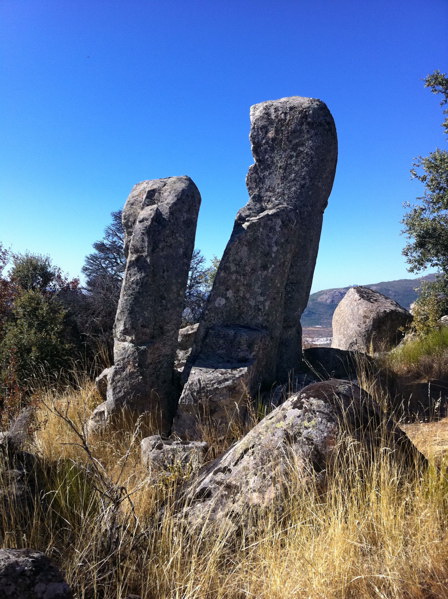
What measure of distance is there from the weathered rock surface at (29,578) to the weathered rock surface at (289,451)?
1.11 m

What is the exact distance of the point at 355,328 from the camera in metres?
13.2

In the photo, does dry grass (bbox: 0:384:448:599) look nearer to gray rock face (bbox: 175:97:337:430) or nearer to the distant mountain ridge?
gray rock face (bbox: 175:97:337:430)

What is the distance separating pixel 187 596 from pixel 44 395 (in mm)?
6084

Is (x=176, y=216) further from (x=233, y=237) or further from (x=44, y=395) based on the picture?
(x=44, y=395)

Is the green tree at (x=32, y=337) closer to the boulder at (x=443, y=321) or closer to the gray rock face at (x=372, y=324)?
the gray rock face at (x=372, y=324)

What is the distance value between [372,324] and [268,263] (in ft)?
21.8

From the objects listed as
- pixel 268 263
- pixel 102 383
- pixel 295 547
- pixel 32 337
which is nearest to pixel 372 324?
pixel 268 263

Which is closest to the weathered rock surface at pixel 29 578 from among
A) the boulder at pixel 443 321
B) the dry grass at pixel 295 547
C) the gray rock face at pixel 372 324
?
the dry grass at pixel 295 547

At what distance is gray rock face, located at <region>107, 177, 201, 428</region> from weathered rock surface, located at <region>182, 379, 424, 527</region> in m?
2.90

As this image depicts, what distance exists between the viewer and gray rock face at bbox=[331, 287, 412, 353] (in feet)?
42.4

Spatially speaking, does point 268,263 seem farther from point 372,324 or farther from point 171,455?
point 372,324

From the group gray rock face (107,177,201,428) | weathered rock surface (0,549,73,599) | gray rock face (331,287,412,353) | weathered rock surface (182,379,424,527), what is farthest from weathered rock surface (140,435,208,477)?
gray rock face (331,287,412,353)

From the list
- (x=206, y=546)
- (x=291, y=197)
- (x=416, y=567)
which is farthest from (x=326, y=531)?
(x=291, y=197)

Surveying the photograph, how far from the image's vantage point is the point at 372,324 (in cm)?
1295
